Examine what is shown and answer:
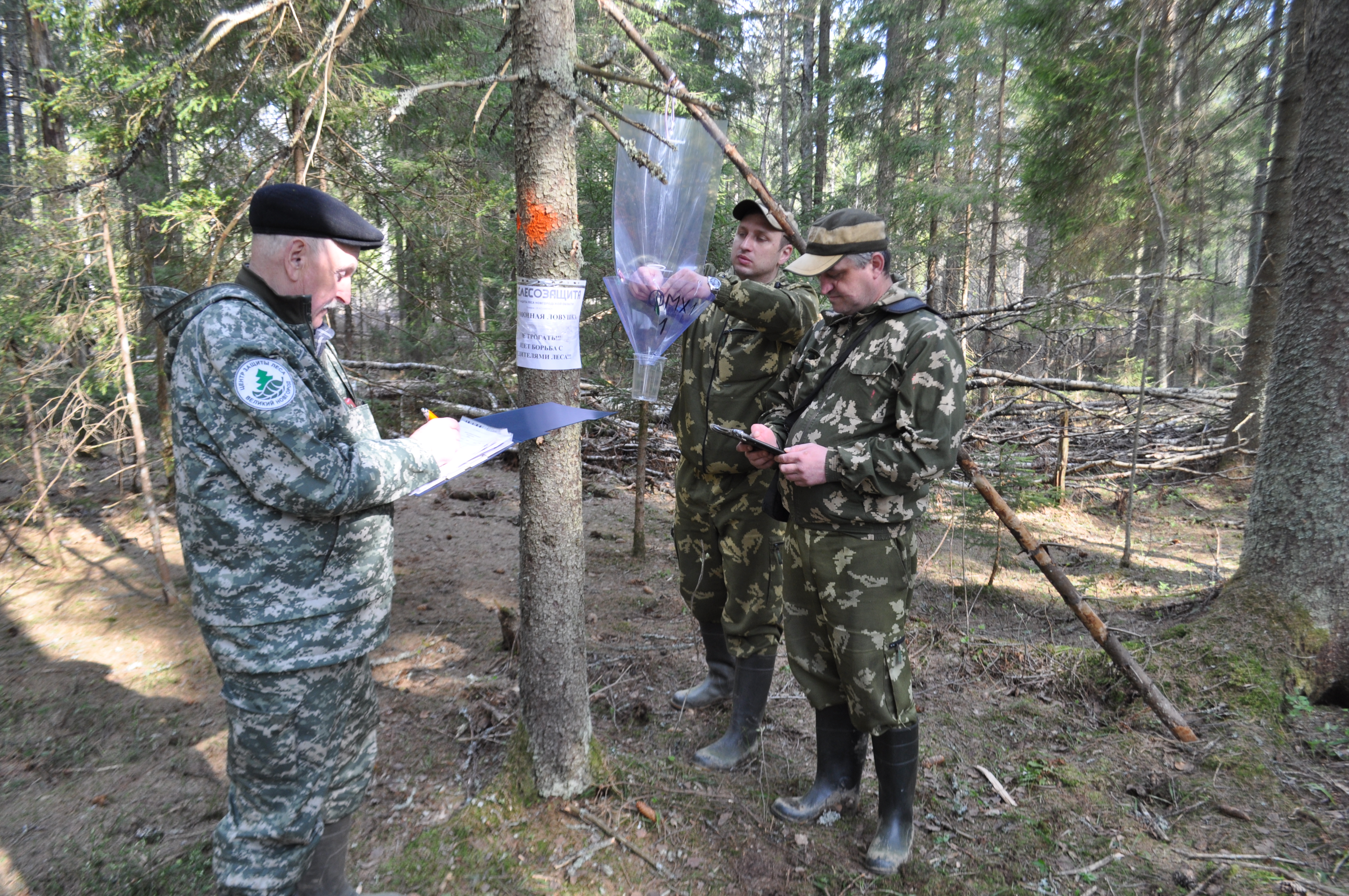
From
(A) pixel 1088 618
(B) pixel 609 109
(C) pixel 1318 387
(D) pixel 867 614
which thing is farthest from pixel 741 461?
(C) pixel 1318 387

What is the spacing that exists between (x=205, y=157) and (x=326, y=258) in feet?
13.6

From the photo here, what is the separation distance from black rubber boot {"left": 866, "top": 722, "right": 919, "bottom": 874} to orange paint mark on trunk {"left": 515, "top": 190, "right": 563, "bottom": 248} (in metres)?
2.24

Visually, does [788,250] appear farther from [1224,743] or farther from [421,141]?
[421,141]

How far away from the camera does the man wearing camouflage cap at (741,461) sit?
3156 mm

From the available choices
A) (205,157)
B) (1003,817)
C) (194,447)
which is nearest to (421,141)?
(205,157)

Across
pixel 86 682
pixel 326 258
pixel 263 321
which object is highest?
A: pixel 326 258

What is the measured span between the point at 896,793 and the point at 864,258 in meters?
2.03

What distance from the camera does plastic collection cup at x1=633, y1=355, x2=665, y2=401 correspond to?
10.1 feet

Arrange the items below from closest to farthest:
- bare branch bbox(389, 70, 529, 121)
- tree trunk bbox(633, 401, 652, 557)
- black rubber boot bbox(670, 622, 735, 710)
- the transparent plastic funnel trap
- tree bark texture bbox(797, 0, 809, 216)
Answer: bare branch bbox(389, 70, 529, 121)
the transparent plastic funnel trap
black rubber boot bbox(670, 622, 735, 710)
tree trunk bbox(633, 401, 652, 557)
tree bark texture bbox(797, 0, 809, 216)

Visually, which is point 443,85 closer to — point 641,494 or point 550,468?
point 550,468

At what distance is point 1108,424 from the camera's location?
1023cm

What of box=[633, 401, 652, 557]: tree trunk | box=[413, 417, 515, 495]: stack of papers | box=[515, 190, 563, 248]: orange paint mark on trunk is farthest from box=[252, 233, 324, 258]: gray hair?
box=[633, 401, 652, 557]: tree trunk

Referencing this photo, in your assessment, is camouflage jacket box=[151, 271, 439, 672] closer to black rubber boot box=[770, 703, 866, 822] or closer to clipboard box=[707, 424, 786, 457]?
clipboard box=[707, 424, 786, 457]

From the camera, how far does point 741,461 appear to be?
3221 millimetres
